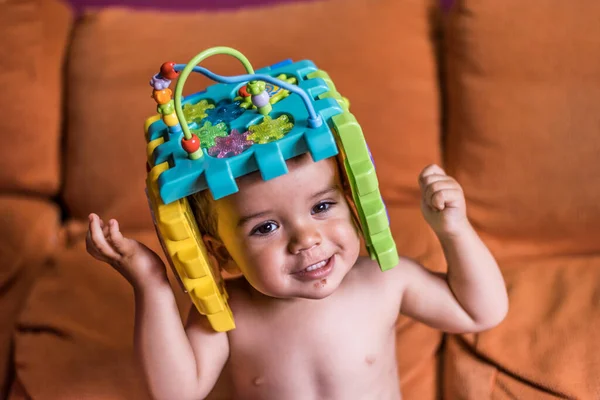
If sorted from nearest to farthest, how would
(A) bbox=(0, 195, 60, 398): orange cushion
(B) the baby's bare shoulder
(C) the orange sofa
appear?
(B) the baby's bare shoulder → (C) the orange sofa → (A) bbox=(0, 195, 60, 398): orange cushion

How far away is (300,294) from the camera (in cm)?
66

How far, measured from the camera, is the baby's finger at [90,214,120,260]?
25.8 inches

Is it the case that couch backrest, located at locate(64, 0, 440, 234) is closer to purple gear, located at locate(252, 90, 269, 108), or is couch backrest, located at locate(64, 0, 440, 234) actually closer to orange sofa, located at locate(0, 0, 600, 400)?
orange sofa, located at locate(0, 0, 600, 400)

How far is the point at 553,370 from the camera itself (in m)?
0.83

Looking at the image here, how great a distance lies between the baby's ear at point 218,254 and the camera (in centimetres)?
69

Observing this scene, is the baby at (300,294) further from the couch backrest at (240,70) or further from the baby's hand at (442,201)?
the couch backrest at (240,70)

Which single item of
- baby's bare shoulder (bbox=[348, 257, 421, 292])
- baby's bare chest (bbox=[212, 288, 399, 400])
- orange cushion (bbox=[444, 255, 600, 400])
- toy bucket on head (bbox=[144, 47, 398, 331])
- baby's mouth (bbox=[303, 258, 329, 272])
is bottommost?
orange cushion (bbox=[444, 255, 600, 400])

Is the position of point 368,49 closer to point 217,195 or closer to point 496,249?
point 496,249

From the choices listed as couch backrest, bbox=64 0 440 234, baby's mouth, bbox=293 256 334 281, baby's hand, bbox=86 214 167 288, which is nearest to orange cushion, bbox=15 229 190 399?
couch backrest, bbox=64 0 440 234

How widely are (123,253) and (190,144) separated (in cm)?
17

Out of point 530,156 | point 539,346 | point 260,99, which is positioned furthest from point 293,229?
point 530,156

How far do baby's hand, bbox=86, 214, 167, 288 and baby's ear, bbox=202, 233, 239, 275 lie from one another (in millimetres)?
58

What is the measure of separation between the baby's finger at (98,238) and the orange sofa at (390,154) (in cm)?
33

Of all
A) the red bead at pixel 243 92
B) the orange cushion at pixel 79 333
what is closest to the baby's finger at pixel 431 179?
the red bead at pixel 243 92
